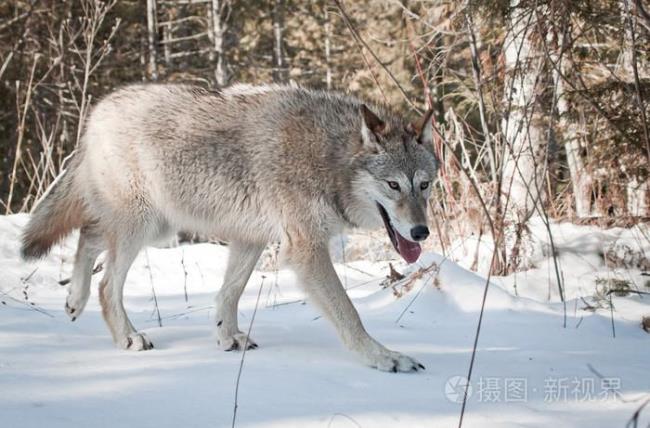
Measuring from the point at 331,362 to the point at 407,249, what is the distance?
846 mm

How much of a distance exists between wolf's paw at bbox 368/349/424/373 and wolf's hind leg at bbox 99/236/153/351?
1.36 m

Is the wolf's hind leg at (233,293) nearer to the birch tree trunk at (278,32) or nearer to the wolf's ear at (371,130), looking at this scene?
the wolf's ear at (371,130)

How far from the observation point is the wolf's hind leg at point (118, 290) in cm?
392

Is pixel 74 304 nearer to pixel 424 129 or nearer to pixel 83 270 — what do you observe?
pixel 83 270

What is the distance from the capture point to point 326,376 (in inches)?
126

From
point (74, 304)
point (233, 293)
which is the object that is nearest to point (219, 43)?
point (74, 304)

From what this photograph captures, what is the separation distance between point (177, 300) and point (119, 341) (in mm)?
1930

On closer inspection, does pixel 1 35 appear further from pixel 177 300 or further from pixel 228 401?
pixel 228 401

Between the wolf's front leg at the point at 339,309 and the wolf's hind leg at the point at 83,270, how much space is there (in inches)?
58.5

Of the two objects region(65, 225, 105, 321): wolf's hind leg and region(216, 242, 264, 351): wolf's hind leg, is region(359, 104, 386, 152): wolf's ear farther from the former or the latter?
region(65, 225, 105, 321): wolf's hind leg

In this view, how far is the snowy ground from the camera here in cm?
265

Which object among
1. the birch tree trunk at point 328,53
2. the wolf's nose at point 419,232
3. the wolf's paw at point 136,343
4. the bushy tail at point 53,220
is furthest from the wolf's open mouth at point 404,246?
the birch tree trunk at point 328,53

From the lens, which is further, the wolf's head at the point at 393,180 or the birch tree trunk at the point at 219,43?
the birch tree trunk at the point at 219,43

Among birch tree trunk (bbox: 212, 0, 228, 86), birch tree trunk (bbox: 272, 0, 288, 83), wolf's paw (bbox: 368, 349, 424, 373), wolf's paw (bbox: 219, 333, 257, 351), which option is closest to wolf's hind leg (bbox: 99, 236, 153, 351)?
wolf's paw (bbox: 219, 333, 257, 351)
